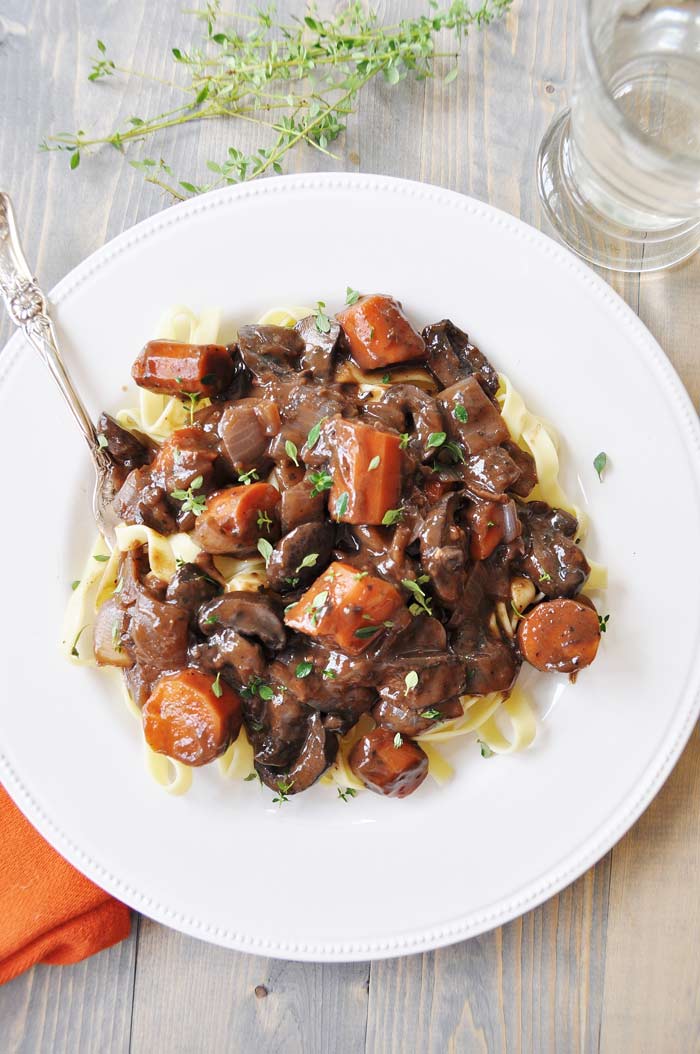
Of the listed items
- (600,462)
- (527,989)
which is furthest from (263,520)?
(527,989)

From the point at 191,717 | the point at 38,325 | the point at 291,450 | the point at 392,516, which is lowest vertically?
the point at 191,717

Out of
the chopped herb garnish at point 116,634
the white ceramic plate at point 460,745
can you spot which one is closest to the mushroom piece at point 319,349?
the white ceramic plate at point 460,745

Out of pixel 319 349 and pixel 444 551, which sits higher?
pixel 319 349

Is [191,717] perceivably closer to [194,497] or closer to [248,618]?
[248,618]

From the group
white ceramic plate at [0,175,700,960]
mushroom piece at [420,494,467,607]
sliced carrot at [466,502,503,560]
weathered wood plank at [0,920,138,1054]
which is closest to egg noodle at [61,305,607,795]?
white ceramic plate at [0,175,700,960]

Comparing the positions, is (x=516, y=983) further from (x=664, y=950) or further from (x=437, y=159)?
(x=437, y=159)

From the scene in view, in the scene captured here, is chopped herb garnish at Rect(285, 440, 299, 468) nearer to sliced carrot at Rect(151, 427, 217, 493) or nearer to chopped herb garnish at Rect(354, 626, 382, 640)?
sliced carrot at Rect(151, 427, 217, 493)
